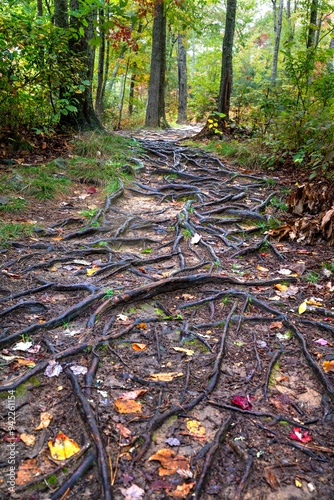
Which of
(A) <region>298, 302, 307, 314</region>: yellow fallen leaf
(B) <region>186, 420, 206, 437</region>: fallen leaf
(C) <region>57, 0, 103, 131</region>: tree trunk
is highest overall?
(C) <region>57, 0, 103, 131</region>: tree trunk

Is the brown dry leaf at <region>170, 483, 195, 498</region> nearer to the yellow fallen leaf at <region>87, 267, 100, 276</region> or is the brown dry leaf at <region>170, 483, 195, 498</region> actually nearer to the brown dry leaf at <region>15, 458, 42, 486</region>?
the brown dry leaf at <region>15, 458, 42, 486</region>

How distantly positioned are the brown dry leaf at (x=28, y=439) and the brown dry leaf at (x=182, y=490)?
0.76 metres

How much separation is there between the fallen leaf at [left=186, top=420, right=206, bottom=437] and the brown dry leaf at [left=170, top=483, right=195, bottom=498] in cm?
32

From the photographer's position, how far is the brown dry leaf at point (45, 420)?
1851 mm

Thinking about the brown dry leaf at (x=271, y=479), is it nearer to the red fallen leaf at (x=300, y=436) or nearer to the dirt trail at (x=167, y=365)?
the dirt trail at (x=167, y=365)

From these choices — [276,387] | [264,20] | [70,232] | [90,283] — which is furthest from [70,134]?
[264,20]

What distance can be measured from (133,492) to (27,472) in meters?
0.52

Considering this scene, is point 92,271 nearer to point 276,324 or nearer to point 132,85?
point 276,324

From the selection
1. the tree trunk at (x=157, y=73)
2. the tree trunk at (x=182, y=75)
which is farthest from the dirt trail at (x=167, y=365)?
the tree trunk at (x=182, y=75)

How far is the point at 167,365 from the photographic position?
7.98 ft

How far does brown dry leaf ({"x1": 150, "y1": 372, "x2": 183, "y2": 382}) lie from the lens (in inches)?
89.4

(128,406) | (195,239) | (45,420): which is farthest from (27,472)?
(195,239)

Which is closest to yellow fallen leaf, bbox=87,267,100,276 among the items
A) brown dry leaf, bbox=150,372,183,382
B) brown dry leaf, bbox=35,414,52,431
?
brown dry leaf, bbox=150,372,183,382

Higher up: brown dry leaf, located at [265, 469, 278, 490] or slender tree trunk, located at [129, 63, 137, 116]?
slender tree trunk, located at [129, 63, 137, 116]
